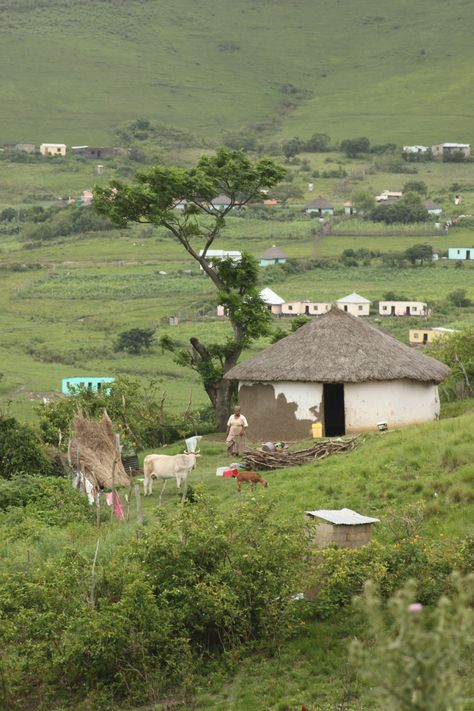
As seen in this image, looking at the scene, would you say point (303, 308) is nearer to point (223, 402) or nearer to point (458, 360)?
point (458, 360)

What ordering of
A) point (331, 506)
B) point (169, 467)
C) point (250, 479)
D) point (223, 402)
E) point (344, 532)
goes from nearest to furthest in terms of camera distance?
point (344, 532)
point (331, 506)
point (250, 479)
point (169, 467)
point (223, 402)

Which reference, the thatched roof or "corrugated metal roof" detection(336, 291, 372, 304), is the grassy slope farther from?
"corrugated metal roof" detection(336, 291, 372, 304)

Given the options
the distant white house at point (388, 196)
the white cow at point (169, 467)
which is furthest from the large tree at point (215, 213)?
the distant white house at point (388, 196)

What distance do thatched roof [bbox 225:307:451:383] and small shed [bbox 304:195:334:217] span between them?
8605 centimetres

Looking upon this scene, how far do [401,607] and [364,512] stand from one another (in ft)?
34.1

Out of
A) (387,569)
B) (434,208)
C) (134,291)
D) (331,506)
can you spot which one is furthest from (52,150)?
(387,569)

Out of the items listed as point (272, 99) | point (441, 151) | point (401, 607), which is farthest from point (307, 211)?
point (401, 607)

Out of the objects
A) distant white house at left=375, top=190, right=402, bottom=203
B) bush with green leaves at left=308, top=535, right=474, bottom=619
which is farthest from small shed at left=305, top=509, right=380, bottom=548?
distant white house at left=375, top=190, right=402, bottom=203

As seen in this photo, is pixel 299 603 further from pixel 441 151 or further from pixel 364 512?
pixel 441 151

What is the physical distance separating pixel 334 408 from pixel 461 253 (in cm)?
7087

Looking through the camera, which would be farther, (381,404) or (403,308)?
(403,308)

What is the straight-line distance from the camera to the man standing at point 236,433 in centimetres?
2497

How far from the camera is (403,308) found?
77.8m

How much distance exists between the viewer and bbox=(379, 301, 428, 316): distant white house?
77.2 meters
